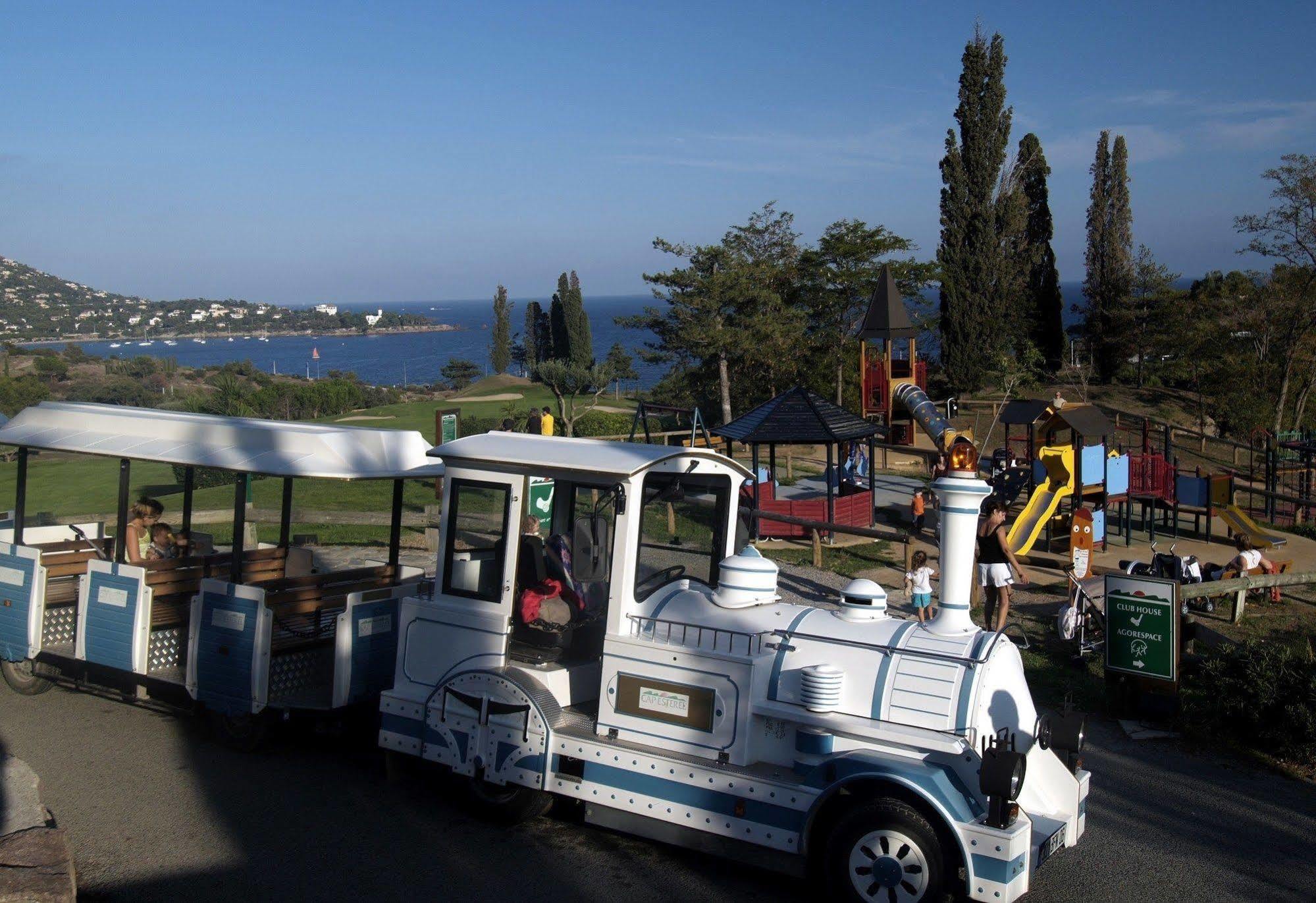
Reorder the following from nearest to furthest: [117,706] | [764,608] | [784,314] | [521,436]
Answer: [764,608] → [521,436] → [117,706] → [784,314]

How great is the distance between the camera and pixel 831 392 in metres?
36.6

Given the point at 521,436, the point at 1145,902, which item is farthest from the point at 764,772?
the point at 521,436

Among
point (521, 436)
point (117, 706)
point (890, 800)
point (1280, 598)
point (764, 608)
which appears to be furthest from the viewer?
point (1280, 598)

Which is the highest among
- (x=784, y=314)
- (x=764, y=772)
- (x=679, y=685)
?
(x=784, y=314)

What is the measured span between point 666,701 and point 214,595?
3.90 meters

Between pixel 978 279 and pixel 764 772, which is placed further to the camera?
pixel 978 279

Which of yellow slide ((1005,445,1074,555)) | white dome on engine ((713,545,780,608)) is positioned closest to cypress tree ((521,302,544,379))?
yellow slide ((1005,445,1074,555))

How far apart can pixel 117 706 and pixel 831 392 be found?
29528mm

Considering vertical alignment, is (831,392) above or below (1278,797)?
above

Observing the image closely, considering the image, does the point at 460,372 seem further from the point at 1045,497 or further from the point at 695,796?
the point at 695,796

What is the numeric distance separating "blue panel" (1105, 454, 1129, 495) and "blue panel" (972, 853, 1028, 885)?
14922 mm

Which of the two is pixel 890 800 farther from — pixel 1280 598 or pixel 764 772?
pixel 1280 598

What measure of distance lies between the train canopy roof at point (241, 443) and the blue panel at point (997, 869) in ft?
14.0

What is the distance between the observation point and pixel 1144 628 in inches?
359
